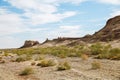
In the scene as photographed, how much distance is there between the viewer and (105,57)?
33062mm

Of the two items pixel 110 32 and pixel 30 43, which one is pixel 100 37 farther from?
pixel 30 43

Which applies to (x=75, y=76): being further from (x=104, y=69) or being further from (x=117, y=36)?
(x=117, y=36)

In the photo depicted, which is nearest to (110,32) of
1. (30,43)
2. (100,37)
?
(100,37)

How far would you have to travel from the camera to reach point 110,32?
76062mm

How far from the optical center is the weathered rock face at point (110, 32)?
226 feet

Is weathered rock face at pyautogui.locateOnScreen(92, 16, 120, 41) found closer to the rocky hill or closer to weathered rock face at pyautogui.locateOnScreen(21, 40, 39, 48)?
the rocky hill

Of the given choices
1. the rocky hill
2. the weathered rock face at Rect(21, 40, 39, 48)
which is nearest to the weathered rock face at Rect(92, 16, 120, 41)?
the rocky hill

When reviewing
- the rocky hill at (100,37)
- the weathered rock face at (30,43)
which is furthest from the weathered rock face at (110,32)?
the weathered rock face at (30,43)

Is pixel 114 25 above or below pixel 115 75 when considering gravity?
above

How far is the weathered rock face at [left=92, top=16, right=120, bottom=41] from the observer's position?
6883cm

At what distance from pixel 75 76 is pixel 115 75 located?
2.65 metres

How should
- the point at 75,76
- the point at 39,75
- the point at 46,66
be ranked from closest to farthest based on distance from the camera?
the point at 75,76
the point at 39,75
the point at 46,66

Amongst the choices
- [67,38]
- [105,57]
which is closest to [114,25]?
[67,38]

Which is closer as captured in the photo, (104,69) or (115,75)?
(115,75)
